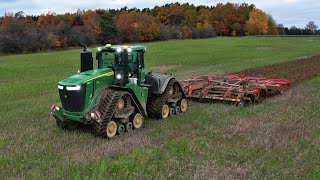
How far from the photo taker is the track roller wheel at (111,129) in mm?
9477

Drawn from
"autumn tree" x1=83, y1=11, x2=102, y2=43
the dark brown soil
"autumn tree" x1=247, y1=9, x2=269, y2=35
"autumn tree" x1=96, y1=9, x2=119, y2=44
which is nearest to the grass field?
the dark brown soil

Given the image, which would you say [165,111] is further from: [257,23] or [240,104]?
[257,23]

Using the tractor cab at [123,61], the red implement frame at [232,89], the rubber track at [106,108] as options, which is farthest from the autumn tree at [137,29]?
the rubber track at [106,108]

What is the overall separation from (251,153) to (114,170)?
2.93m

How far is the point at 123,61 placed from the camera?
1058 cm

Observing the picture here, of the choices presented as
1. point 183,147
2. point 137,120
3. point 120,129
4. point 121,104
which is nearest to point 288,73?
point 137,120

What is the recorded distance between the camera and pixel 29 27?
60688mm

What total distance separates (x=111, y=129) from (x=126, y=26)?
246 ft

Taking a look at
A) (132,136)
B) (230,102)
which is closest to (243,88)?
(230,102)

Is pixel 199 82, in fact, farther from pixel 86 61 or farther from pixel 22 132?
pixel 22 132

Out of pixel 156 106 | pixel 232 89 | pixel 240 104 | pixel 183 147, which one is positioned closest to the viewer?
pixel 183 147

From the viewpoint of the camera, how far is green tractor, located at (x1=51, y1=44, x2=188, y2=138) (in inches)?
374

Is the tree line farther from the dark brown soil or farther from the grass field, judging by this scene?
the grass field

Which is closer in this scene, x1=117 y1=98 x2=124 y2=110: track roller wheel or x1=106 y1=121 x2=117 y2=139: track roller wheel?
x1=106 y1=121 x2=117 y2=139: track roller wheel
